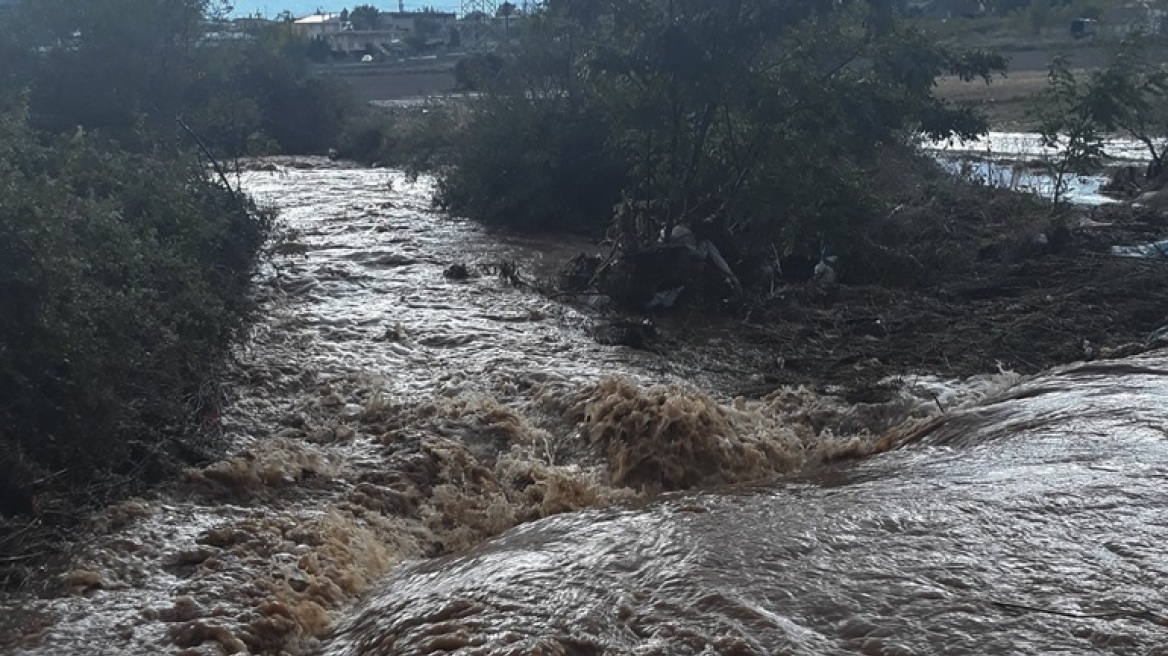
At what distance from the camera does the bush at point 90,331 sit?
302 inches

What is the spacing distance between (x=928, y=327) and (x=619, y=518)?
19.9 feet

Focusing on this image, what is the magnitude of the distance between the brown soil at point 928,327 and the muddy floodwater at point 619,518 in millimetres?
359

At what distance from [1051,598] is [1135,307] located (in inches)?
309

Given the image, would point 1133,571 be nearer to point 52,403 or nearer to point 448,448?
point 448,448

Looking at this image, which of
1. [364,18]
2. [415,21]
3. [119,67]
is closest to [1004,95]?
[119,67]

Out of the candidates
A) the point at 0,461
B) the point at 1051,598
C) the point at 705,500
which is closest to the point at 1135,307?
the point at 705,500

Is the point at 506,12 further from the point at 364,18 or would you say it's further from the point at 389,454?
the point at 364,18

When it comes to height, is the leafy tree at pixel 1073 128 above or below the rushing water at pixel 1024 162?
above

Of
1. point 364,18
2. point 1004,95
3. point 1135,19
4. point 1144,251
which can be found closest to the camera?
point 1144,251

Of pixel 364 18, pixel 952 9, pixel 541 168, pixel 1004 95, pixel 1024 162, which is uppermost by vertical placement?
pixel 364 18

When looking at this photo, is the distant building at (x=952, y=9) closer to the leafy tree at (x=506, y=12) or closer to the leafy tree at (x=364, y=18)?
the leafy tree at (x=506, y=12)

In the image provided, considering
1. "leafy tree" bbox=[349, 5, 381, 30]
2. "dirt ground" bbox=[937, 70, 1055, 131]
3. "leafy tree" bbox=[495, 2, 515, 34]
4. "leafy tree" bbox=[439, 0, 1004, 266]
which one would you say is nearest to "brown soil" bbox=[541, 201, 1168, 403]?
"leafy tree" bbox=[439, 0, 1004, 266]

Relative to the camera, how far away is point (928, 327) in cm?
1219

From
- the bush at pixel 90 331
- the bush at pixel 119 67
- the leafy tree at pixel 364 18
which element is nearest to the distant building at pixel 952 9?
the bush at pixel 119 67
